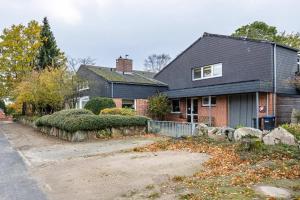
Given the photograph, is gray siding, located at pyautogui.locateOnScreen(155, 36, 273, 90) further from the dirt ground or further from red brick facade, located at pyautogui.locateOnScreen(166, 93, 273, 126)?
the dirt ground

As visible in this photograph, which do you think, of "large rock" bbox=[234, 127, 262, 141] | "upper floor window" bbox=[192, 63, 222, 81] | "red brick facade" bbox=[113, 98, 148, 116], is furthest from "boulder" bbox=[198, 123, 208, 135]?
"red brick facade" bbox=[113, 98, 148, 116]

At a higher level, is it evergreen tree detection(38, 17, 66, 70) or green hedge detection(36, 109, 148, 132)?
evergreen tree detection(38, 17, 66, 70)

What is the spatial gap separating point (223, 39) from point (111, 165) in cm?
1602

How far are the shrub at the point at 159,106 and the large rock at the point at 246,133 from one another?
40.7ft

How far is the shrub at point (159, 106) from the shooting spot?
2494 centimetres

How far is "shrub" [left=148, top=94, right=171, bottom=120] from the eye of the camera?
81.8 feet

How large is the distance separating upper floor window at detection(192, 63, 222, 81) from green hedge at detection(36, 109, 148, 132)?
718 cm

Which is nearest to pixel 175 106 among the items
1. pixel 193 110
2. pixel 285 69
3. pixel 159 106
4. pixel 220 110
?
pixel 159 106

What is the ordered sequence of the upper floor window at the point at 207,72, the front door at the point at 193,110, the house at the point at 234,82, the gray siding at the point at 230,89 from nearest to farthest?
1. the gray siding at the point at 230,89
2. the house at the point at 234,82
3. the upper floor window at the point at 207,72
4. the front door at the point at 193,110

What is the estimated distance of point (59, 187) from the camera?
24.1 ft

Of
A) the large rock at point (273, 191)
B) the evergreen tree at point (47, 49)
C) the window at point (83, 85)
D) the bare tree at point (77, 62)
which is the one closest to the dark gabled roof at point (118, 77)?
the bare tree at point (77, 62)

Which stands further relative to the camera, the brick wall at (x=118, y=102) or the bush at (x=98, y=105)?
the brick wall at (x=118, y=102)

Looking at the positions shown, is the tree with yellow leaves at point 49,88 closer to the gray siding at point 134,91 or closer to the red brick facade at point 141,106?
the gray siding at point 134,91

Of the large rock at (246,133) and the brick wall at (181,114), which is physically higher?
the brick wall at (181,114)
